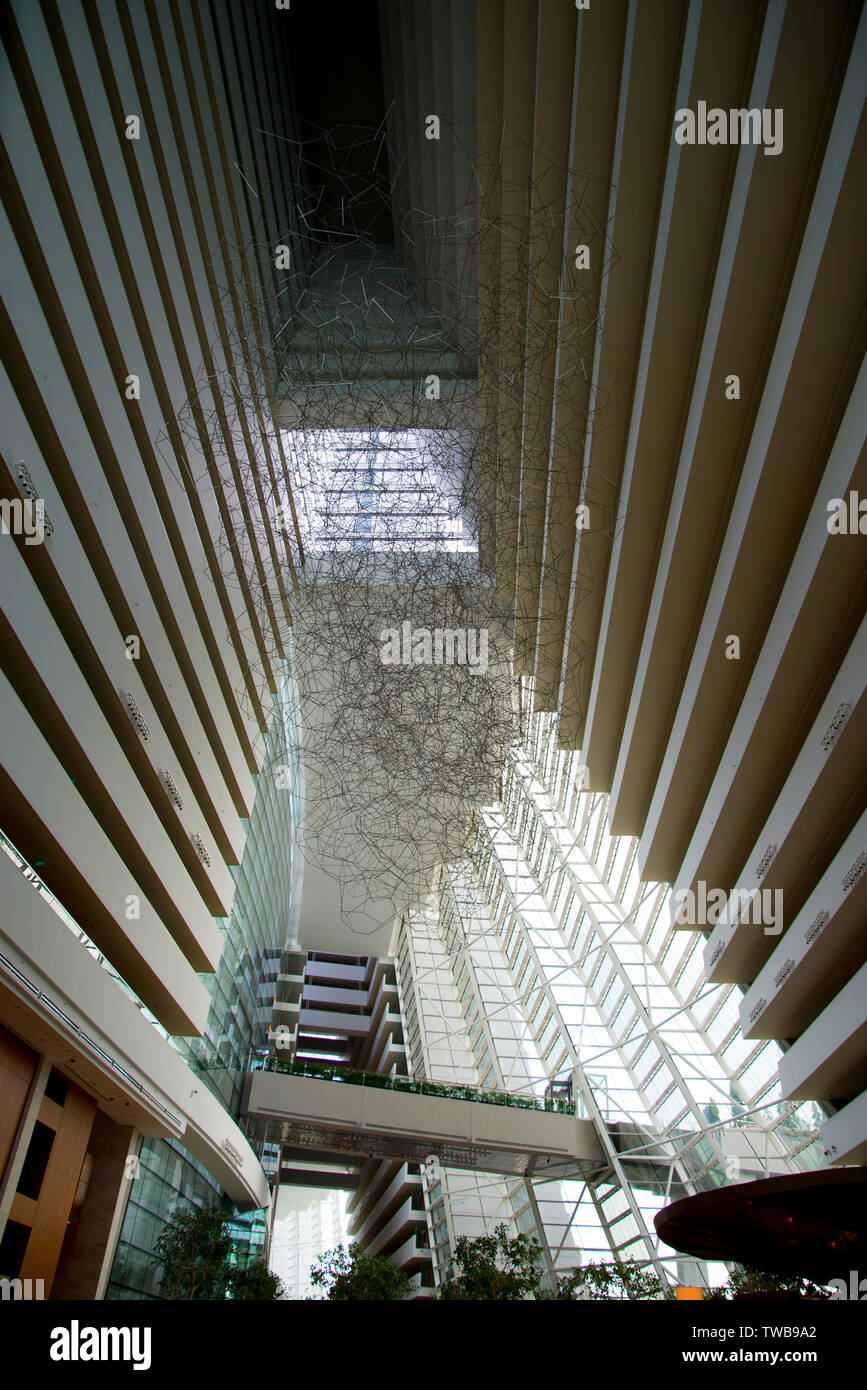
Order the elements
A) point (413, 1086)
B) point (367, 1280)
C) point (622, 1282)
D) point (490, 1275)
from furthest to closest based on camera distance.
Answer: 1. point (413, 1086)
2. point (367, 1280)
3. point (622, 1282)
4. point (490, 1275)

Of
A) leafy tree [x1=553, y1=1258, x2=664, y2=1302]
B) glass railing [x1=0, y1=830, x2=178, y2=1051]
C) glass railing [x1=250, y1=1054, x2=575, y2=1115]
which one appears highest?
glass railing [x1=250, y1=1054, x2=575, y2=1115]

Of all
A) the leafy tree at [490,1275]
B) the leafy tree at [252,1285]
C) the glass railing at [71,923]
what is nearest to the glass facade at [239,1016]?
the leafy tree at [252,1285]

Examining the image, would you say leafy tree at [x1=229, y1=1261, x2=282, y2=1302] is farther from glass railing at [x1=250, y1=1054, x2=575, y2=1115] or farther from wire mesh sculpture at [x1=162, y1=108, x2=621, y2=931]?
wire mesh sculpture at [x1=162, y1=108, x2=621, y2=931]

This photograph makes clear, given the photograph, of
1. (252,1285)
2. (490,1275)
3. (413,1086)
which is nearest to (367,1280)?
(252,1285)

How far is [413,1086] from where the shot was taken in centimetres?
1748

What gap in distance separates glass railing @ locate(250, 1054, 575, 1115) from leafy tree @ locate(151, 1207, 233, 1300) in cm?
399

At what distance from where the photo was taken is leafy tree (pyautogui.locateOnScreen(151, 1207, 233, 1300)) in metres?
12.4

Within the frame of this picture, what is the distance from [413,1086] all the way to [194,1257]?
5971 mm

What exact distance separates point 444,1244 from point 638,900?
14442 mm

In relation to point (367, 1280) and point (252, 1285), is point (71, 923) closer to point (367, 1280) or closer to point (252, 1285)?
point (252, 1285)

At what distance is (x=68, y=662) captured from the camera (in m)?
8.50

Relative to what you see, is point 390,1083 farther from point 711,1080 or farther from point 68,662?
point 68,662

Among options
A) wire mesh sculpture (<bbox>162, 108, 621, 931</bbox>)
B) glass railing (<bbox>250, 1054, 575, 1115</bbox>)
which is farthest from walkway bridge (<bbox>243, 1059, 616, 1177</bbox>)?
wire mesh sculpture (<bbox>162, 108, 621, 931</bbox>)

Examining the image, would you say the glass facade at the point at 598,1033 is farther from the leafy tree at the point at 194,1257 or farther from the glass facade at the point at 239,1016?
the leafy tree at the point at 194,1257
